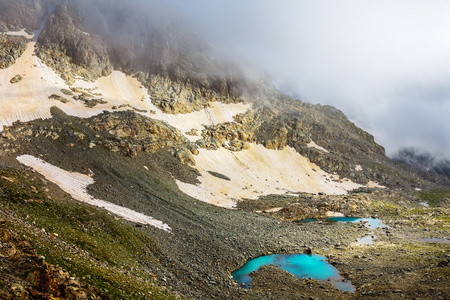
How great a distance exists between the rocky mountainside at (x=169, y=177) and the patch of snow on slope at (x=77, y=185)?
0.38m

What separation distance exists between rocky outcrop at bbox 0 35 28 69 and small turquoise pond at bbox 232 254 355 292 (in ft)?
344

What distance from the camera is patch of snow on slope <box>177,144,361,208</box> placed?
240ft

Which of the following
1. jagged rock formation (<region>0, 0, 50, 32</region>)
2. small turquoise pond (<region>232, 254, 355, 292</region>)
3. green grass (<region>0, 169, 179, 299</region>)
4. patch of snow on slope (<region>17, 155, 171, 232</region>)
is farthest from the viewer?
jagged rock formation (<region>0, 0, 50, 32</region>)

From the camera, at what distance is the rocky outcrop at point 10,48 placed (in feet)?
293

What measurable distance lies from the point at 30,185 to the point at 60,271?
2599 centimetres

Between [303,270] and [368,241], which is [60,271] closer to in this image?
[303,270]

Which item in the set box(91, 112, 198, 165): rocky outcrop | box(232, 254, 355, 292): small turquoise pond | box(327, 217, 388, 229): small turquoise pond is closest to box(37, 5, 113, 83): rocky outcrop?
box(91, 112, 198, 165): rocky outcrop

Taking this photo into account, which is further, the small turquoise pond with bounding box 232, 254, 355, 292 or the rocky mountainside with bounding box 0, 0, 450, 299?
the small turquoise pond with bounding box 232, 254, 355, 292

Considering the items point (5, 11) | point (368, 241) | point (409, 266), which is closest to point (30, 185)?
point (409, 266)

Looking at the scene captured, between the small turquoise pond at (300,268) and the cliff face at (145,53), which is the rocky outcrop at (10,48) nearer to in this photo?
the cliff face at (145,53)

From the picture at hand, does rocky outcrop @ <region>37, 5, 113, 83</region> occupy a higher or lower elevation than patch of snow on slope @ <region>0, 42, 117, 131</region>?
higher

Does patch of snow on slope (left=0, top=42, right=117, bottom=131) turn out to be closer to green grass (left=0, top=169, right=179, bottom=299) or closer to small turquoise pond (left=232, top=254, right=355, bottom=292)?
green grass (left=0, top=169, right=179, bottom=299)

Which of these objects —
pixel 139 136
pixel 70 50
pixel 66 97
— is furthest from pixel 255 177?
pixel 70 50

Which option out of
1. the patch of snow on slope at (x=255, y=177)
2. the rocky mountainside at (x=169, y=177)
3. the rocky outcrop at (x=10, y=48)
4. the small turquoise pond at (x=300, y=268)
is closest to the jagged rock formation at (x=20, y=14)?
the rocky mountainside at (x=169, y=177)
